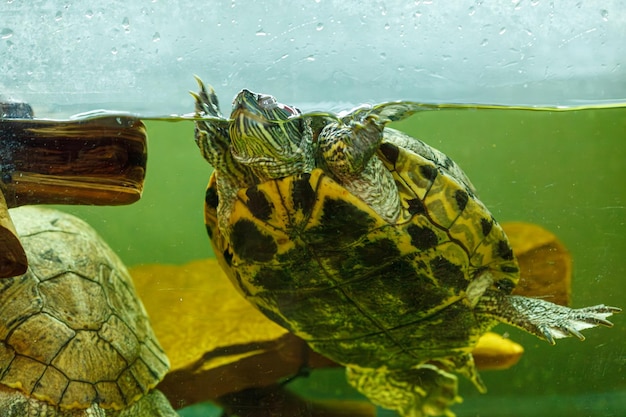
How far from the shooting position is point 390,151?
2.84 metres

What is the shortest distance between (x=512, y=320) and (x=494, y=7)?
1.88 metres

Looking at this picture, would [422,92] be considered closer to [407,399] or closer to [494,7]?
[494,7]

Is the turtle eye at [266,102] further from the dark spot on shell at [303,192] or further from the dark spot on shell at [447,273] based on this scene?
the dark spot on shell at [447,273]

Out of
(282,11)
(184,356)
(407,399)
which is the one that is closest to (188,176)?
(184,356)

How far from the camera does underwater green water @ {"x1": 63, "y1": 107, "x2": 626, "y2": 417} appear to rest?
149 inches

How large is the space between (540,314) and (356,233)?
4.94 ft

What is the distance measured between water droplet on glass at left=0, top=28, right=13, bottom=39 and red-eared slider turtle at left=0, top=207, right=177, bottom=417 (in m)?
1.17

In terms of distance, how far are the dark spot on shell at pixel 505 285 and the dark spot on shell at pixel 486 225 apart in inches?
20.3

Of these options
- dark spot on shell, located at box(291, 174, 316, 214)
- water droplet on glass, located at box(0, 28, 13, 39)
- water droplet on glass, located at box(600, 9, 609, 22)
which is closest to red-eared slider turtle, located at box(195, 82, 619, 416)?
dark spot on shell, located at box(291, 174, 316, 214)

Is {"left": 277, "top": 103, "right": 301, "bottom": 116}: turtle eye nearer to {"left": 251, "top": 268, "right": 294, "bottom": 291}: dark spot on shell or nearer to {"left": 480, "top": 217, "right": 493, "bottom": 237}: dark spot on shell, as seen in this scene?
{"left": 251, "top": 268, "right": 294, "bottom": 291}: dark spot on shell

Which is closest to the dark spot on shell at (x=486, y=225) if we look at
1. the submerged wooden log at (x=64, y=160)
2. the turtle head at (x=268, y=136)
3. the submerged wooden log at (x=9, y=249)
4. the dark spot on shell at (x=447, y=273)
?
the dark spot on shell at (x=447, y=273)

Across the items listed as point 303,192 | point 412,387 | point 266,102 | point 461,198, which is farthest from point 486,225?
point 412,387

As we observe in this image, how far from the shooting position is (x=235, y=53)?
2.64m

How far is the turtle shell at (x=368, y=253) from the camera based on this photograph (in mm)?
2658
